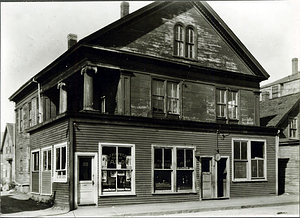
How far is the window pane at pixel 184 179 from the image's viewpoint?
63.9ft

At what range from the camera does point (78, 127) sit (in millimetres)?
16672

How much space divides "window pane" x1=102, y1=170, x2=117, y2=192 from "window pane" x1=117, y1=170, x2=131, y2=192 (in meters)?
0.22

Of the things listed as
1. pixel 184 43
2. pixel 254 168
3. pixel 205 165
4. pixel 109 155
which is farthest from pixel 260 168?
pixel 109 155

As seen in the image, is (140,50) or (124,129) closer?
(124,129)

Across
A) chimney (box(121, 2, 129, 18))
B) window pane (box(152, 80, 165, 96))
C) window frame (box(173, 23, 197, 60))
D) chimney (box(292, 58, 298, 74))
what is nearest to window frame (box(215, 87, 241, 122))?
window frame (box(173, 23, 197, 60))

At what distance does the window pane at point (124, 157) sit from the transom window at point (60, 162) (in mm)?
2465

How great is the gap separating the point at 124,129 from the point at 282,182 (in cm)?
1308

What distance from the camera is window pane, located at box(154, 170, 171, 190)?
18.8m

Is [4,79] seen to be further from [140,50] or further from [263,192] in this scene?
[263,192]

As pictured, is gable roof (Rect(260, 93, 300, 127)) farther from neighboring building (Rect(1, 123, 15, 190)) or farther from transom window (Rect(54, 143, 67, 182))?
neighboring building (Rect(1, 123, 15, 190))

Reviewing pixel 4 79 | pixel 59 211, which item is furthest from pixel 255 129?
pixel 4 79

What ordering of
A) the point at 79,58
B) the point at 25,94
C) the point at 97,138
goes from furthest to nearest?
the point at 25,94, the point at 79,58, the point at 97,138

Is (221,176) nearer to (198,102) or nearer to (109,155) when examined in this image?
(198,102)

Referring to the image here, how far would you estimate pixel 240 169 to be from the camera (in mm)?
21812
